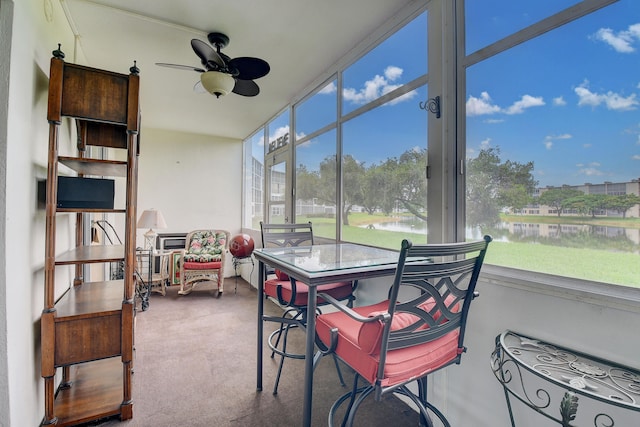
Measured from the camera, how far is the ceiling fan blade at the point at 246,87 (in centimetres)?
246

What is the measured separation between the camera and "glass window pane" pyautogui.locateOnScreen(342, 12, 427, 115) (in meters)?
1.98

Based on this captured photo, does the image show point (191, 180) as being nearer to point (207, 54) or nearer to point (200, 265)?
point (200, 265)

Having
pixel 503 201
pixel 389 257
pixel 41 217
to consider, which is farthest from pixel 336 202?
pixel 41 217

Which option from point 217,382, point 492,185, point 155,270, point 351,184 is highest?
point 351,184

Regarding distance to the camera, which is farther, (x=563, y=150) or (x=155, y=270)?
(x=155, y=270)

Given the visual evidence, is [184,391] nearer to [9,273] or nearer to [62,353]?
[62,353]

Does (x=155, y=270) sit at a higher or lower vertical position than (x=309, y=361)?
lower

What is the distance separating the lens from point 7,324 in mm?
1271

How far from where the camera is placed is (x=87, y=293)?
6.57ft

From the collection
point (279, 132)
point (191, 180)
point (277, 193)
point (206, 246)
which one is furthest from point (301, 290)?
point (191, 180)

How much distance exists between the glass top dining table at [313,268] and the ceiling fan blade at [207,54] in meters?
1.42

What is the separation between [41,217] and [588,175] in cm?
276

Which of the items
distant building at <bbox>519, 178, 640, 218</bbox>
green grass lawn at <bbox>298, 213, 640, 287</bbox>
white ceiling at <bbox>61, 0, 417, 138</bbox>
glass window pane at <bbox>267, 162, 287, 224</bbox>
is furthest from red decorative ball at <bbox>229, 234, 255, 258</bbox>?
distant building at <bbox>519, 178, 640, 218</bbox>

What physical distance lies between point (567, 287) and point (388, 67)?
1.86 metres
